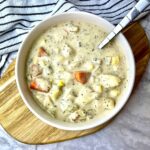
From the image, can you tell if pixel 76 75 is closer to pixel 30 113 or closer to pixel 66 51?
pixel 66 51

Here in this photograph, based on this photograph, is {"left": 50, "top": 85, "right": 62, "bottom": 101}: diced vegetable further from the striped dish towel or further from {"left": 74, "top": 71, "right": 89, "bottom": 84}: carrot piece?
the striped dish towel

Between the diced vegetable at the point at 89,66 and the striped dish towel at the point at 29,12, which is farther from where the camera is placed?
the striped dish towel at the point at 29,12

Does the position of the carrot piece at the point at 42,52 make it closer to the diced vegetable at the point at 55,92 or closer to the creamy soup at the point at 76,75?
the creamy soup at the point at 76,75

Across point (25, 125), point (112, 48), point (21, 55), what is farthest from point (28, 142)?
point (112, 48)

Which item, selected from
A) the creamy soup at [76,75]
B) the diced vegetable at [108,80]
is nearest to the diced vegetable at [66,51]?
the creamy soup at [76,75]

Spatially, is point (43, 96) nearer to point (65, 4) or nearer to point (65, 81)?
point (65, 81)

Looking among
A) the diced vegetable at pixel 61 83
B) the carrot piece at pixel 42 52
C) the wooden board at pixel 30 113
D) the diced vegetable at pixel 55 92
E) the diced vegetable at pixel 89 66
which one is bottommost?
the wooden board at pixel 30 113
